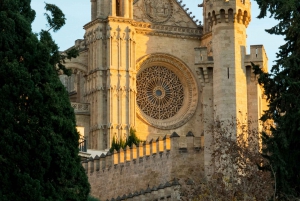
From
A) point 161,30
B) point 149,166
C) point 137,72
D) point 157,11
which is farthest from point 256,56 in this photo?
point 157,11

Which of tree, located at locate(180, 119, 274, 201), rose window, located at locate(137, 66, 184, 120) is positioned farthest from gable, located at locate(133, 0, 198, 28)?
tree, located at locate(180, 119, 274, 201)

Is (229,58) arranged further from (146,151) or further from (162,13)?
(162,13)

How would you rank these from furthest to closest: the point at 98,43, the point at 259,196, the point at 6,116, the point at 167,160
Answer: the point at 98,43 < the point at 167,160 < the point at 259,196 < the point at 6,116

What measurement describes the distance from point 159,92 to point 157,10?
5.13 m

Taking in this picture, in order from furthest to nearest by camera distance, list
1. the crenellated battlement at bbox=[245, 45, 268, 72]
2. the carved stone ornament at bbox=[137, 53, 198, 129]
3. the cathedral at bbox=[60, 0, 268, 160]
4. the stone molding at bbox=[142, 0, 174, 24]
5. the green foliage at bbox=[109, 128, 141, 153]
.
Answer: the stone molding at bbox=[142, 0, 174, 24], the carved stone ornament at bbox=[137, 53, 198, 129], the cathedral at bbox=[60, 0, 268, 160], the green foliage at bbox=[109, 128, 141, 153], the crenellated battlement at bbox=[245, 45, 268, 72]

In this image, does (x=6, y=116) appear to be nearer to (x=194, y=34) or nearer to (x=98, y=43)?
(x=98, y=43)

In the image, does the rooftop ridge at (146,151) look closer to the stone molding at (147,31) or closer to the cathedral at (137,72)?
the cathedral at (137,72)

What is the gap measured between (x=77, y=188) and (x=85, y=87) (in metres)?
35.7

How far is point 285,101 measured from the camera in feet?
111

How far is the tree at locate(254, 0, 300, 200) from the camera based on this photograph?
1308 inches

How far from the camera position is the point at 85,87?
2707 inches

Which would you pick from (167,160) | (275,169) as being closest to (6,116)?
(275,169)

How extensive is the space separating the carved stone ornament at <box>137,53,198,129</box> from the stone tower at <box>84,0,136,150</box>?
9.15 ft

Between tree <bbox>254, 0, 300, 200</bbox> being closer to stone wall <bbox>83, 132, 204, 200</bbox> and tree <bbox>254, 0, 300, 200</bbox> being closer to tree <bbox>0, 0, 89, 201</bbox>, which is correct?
tree <bbox>0, 0, 89, 201</bbox>
